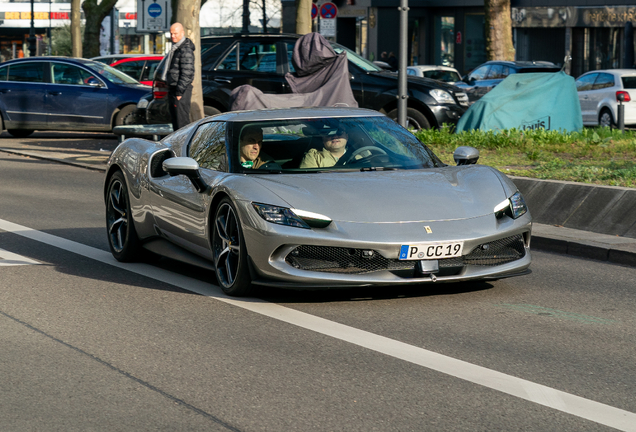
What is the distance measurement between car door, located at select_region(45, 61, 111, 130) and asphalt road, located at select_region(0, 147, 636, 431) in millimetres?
13496

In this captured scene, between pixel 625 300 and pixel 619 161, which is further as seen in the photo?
pixel 619 161

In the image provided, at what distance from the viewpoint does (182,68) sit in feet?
51.4

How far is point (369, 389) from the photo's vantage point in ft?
16.5

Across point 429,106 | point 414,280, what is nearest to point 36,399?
point 414,280

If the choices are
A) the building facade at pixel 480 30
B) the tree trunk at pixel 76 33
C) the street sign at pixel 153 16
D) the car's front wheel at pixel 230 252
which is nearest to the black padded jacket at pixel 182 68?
the street sign at pixel 153 16

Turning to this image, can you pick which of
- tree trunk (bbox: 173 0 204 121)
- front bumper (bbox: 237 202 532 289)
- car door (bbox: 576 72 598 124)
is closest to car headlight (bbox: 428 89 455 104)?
tree trunk (bbox: 173 0 204 121)

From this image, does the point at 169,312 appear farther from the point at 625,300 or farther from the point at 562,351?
the point at 625,300

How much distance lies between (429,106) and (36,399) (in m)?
13.3

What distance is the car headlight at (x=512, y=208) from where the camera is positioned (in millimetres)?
7137

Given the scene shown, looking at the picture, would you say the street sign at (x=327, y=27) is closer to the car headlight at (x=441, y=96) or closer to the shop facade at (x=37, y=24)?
the car headlight at (x=441, y=96)

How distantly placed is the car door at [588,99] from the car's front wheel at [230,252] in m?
18.8

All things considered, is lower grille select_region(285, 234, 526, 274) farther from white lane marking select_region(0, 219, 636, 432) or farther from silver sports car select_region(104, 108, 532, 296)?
white lane marking select_region(0, 219, 636, 432)

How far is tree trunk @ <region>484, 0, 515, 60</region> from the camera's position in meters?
33.7

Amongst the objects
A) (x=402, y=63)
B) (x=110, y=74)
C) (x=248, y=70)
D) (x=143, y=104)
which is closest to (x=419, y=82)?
(x=248, y=70)
